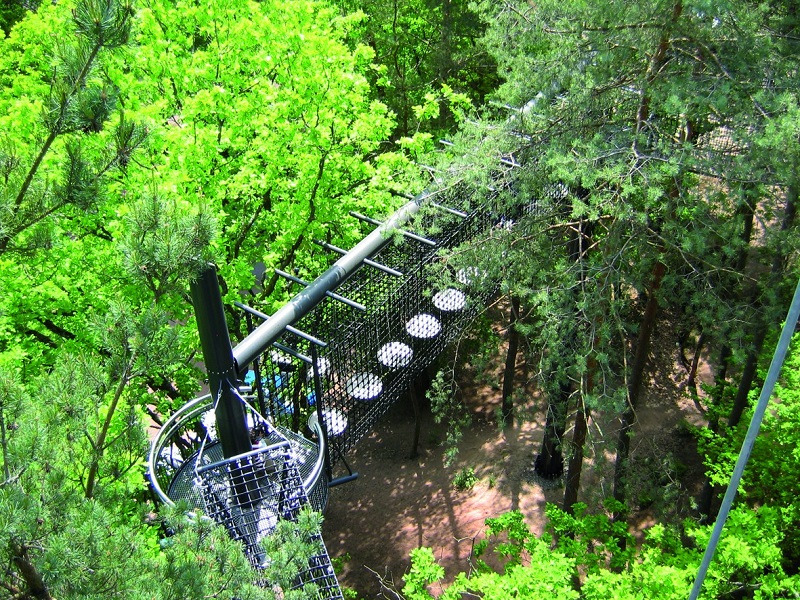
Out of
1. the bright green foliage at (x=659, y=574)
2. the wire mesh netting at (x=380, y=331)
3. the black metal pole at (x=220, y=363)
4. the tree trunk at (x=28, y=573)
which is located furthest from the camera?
the wire mesh netting at (x=380, y=331)

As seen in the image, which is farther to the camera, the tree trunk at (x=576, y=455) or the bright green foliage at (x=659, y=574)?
the tree trunk at (x=576, y=455)

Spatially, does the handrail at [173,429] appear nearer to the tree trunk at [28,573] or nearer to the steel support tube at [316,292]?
the steel support tube at [316,292]

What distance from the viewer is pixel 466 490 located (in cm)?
1380

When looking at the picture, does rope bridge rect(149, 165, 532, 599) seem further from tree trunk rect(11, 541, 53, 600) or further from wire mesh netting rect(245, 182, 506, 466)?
tree trunk rect(11, 541, 53, 600)

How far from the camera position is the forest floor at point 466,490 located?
1258 cm

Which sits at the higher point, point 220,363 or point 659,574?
point 220,363

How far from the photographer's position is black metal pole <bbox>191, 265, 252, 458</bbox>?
5320mm

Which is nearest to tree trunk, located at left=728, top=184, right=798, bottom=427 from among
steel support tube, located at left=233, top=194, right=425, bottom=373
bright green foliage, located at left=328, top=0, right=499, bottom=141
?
steel support tube, located at left=233, top=194, right=425, bottom=373

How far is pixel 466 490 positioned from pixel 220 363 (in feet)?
29.5

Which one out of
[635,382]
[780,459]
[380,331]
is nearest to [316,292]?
[380,331]

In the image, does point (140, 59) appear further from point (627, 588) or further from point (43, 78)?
point (627, 588)

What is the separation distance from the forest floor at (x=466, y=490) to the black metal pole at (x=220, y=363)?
6050 millimetres

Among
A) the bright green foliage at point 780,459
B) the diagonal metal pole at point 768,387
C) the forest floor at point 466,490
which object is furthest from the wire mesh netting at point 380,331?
the diagonal metal pole at point 768,387

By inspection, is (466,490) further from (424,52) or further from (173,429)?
(424,52)
